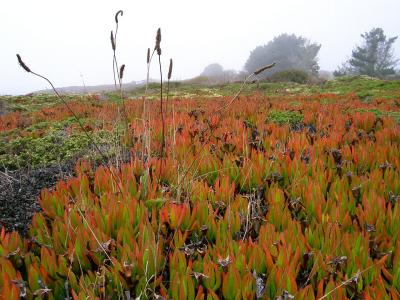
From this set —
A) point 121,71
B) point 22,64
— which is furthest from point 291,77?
point 22,64

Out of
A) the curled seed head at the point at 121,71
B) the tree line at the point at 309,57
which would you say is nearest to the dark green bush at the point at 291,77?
the tree line at the point at 309,57

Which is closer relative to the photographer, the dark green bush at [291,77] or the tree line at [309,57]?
the dark green bush at [291,77]

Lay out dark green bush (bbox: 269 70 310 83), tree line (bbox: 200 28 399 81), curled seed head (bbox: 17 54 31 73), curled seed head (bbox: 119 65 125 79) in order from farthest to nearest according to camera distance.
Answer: tree line (bbox: 200 28 399 81) < dark green bush (bbox: 269 70 310 83) < curled seed head (bbox: 119 65 125 79) < curled seed head (bbox: 17 54 31 73)

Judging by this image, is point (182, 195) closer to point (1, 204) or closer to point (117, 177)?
point (117, 177)

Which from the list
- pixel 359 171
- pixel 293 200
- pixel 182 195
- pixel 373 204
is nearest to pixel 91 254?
pixel 182 195

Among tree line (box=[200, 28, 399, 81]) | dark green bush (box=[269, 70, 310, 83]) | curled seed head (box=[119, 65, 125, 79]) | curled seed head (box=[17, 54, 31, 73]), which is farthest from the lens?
tree line (box=[200, 28, 399, 81])

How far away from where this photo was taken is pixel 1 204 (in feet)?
11.3

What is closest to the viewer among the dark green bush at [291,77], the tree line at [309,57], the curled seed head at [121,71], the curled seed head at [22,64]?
the curled seed head at [22,64]

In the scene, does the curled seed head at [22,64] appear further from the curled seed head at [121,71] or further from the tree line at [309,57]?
the tree line at [309,57]

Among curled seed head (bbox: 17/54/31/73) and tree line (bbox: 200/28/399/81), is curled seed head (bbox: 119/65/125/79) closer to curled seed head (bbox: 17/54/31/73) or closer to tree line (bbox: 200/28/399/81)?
curled seed head (bbox: 17/54/31/73)

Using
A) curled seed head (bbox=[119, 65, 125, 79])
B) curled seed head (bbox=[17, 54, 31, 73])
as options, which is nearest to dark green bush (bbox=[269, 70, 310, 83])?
curled seed head (bbox=[119, 65, 125, 79])

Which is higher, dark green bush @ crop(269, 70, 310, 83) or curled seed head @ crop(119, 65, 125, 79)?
curled seed head @ crop(119, 65, 125, 79)

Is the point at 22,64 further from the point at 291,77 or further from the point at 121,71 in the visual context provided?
the point at 291,77

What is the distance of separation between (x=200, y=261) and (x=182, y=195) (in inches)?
46.0
